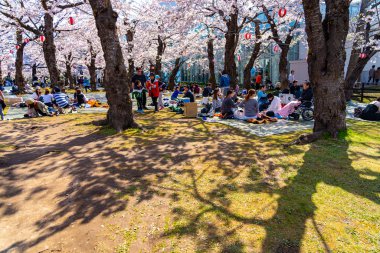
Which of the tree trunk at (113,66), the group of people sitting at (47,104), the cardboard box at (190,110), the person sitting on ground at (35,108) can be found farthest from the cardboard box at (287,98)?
the person sitting on ground at (35,108)

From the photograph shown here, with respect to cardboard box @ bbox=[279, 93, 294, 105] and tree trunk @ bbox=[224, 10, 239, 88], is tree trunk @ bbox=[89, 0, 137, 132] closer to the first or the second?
cardboard box @ bbox=[279, 93, 294, 105]

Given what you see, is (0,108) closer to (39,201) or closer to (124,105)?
(124,105)

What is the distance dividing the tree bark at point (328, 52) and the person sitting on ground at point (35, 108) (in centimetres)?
1075

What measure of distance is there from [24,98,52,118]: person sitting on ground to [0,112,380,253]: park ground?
5.09 m

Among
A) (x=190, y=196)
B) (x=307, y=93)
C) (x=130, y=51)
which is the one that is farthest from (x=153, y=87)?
(x=130, y=51)

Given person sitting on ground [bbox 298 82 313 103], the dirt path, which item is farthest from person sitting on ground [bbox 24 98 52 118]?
person sitting on ground [bbox 298 82 313 103]

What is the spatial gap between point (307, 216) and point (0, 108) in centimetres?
1207

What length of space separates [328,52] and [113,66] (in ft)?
18.5

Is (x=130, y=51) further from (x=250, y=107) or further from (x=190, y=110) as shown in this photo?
(x=250, y=107)

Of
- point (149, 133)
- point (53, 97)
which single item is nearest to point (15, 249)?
point (149, 133)

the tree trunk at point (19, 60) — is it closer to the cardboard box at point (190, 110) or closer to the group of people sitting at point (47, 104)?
the group of people sitting at point (47, 104)

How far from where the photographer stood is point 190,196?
13.6ft

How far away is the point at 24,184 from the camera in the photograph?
4652 mm

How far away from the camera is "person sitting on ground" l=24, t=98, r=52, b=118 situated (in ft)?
38.9
